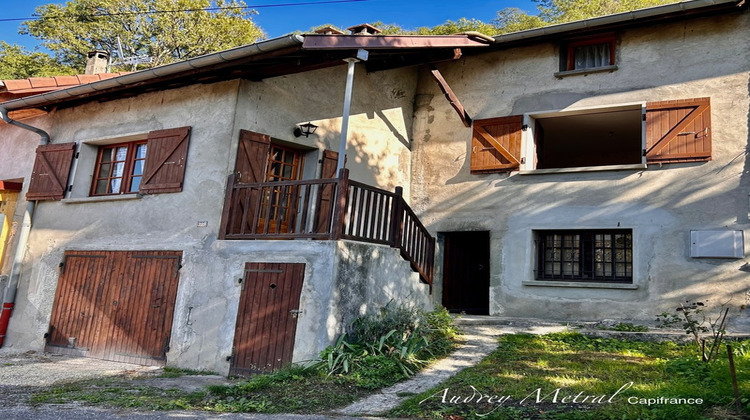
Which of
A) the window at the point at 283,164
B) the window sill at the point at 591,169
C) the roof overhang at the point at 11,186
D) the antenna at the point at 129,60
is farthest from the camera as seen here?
the antenna at the point at 129,60

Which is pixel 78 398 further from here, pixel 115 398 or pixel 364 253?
pixel 364 253

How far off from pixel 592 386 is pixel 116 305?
704cm

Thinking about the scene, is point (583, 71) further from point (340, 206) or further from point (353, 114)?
point (340, 206)

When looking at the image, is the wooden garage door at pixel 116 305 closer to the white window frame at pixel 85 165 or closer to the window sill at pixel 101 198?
the window sill at pixel 101 198

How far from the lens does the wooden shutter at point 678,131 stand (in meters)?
8.47

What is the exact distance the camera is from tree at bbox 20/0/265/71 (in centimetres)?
2297

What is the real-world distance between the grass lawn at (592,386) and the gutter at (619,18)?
17.6 feet

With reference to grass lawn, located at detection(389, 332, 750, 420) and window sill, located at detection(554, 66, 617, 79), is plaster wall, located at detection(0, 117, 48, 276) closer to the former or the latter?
grass lawn, located at detection(389, 332, 750, 420)

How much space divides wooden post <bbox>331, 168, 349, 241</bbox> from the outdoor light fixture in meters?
2.26

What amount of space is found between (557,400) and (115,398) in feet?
14.7

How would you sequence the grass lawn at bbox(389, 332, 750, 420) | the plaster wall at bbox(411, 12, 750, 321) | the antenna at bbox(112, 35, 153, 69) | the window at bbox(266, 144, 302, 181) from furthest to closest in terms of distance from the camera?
the antenna at bbox(112, 35, 153, 69), the window at bbox(266, 144, 302, 181), the plaster wall at bbox(411, 12, 750, 321), the grass lawn at bbox(389, 332, 750, 420)

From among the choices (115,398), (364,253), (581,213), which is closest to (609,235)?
(581,213)

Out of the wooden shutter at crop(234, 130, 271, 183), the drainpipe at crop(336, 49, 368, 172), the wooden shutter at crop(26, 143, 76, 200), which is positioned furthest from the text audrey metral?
the wooden shutter at crop(26, 143, 76, 200)

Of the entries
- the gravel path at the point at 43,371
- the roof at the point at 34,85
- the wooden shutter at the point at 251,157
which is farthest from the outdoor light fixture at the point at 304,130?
the gravel path at the point at 43,371
